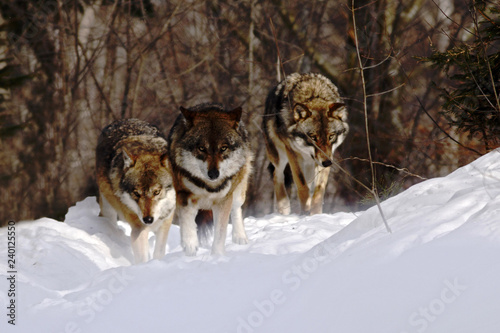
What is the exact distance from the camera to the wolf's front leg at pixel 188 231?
19.7 ft

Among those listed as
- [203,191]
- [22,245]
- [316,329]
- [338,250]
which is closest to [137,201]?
[203,191]

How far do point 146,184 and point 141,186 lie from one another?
6 centimetres

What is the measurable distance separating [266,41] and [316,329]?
1039 cm

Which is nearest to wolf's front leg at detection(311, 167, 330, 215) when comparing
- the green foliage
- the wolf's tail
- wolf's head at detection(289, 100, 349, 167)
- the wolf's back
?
wolf's head at detection(289, 100, 349, 167)

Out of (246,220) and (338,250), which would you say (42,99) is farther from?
(338,250)

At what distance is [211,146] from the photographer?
578 cm

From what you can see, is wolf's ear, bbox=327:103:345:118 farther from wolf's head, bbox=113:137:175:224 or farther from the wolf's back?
wolf's head, bbox=113:137:175:224

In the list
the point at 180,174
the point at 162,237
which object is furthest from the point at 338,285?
the point at 162,237

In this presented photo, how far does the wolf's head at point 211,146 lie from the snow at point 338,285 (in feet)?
3.39

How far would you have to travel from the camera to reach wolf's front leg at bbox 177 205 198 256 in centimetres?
599

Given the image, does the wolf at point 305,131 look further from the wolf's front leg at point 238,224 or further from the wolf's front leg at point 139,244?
the wolf's front leg at point 139,244

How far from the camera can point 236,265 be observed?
4.71 metres

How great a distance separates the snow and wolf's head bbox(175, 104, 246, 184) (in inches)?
40.7

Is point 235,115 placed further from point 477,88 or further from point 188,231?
point 477,88
